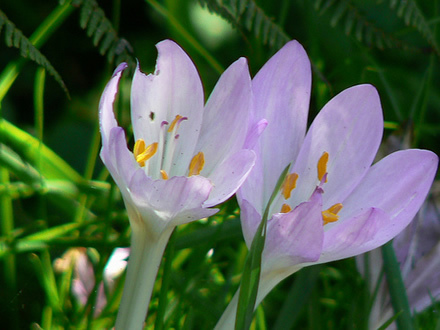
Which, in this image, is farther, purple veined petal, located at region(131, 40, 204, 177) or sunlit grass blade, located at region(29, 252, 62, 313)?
sunlit grass blade, located at region(29, 252, 62, 313)

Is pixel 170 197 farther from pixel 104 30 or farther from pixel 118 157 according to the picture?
pixel 104 30

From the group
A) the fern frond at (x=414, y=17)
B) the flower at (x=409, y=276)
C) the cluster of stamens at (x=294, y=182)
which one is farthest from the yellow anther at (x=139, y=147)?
the fern frond at (x=414, y=17)

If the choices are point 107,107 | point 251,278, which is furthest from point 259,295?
point 107,107

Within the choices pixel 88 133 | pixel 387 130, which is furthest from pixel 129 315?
pixel 88 133

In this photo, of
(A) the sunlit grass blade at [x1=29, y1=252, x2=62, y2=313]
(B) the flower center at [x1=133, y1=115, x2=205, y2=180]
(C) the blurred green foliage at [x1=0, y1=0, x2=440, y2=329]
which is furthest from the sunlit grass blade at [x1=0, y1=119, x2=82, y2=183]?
(B) the flower center at [x1=133, y1=115, x2=205, y2=180]

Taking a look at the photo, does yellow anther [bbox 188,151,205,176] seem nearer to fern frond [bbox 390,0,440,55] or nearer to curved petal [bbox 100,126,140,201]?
curved petal [bbox 100,126,140,201]
